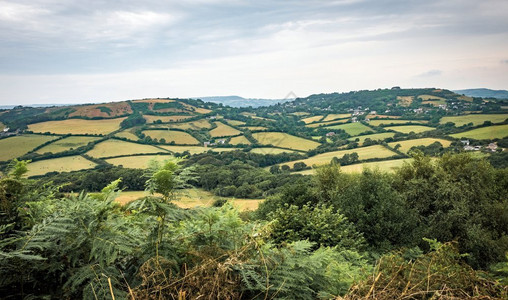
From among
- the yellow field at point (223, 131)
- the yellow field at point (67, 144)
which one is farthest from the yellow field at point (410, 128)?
the yellow field at point (67, 144)

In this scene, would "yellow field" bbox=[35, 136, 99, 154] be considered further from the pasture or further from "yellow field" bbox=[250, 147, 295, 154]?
the pasture

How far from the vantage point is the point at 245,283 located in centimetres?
349

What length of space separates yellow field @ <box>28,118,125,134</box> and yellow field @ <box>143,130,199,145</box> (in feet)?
53.1

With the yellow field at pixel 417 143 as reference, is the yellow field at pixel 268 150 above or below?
below

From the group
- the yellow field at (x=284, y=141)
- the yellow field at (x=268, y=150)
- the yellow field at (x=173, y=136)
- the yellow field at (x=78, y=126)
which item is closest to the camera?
the yellow field at (x=268, y=150)

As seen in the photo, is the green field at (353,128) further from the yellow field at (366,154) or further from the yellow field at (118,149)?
the yellow field at (118,149)

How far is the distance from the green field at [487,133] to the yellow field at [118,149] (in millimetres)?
84534

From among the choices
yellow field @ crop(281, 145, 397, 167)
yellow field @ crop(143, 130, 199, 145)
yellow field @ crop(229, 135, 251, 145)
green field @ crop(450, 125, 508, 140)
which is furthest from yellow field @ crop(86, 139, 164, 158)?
green field @ crop(450, 125, 508, 140)

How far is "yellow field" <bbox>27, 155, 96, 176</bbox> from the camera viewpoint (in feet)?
209

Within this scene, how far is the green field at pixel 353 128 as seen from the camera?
110 meters

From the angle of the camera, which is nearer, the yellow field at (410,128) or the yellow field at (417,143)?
the yellow field at (417,143)

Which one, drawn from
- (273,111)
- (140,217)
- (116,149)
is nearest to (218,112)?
(273,111)

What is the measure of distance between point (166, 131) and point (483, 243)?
98.3 metres

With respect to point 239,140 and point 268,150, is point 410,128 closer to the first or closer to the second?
point 268,150
